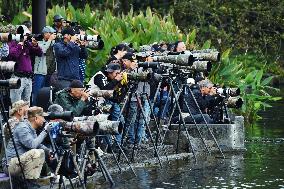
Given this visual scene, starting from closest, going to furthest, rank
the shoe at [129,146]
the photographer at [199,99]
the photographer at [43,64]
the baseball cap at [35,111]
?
the baseball cap at [35,111], the shoe at [129,146], the photographer at [43,64], the photographer at [199,99]

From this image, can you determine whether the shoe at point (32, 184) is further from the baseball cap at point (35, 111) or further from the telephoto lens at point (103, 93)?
the telephoto lens at point (103, 93)

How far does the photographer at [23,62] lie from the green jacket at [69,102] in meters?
1.99

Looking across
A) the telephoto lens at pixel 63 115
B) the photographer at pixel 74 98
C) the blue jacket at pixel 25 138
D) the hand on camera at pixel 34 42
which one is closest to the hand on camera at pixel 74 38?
the hand on camera at pixel 34 42

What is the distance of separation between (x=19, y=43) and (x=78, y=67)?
1.03 metres

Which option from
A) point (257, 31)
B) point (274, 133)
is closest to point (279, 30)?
point (257, 31)

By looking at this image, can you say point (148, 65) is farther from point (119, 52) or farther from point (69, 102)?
point (69, 102)

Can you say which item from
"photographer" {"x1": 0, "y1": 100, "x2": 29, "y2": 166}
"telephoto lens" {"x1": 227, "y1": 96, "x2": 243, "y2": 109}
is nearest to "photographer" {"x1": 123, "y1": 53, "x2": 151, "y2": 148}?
"telephoto lens" {"x1": 227, "y1": 96, "x2": 243, "y2": 109}

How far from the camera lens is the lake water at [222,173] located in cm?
1471

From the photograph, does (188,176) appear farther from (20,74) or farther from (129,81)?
(20,74)

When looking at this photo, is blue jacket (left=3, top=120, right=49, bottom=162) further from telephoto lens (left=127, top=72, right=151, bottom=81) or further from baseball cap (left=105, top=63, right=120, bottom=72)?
baseball cap (left=105, top=63, right=120, bottom=72)

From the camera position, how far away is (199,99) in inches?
770

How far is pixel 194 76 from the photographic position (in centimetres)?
1938

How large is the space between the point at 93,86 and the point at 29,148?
10.8 feet

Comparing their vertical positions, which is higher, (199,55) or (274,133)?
(199,55)
